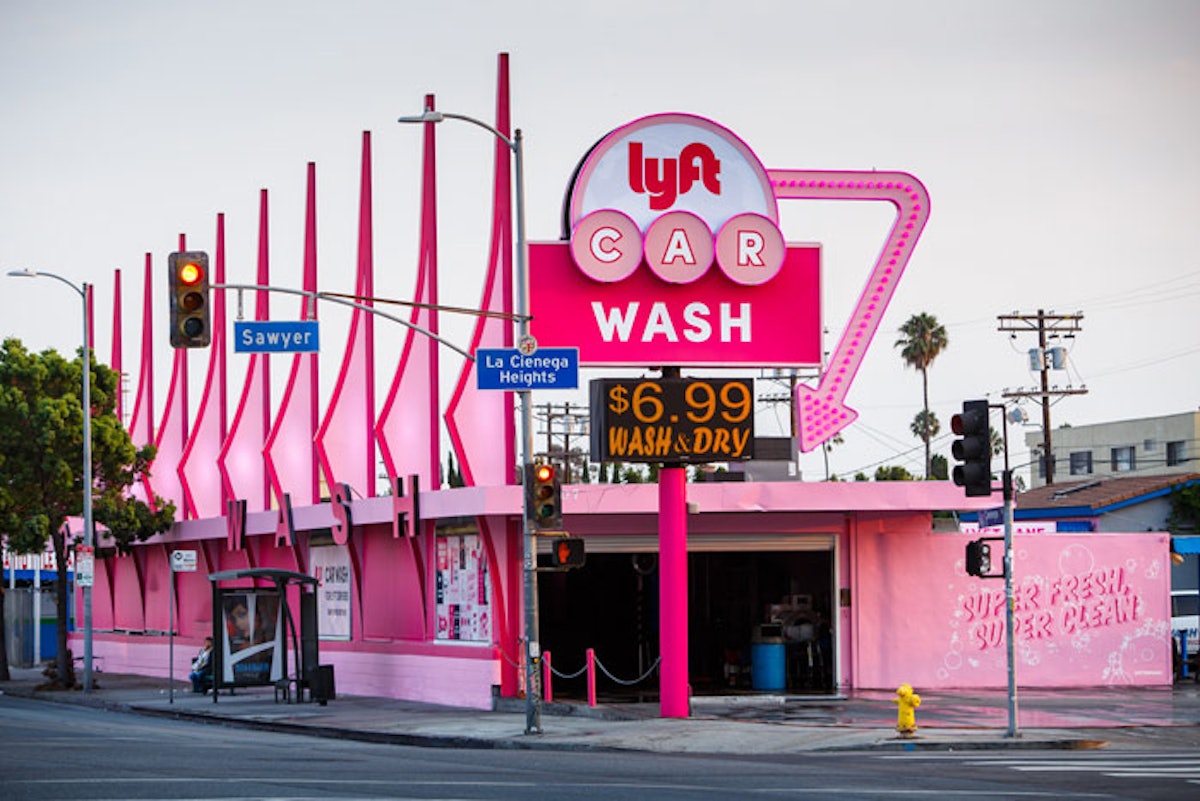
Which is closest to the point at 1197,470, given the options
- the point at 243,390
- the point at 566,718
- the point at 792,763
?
the point at 243,390

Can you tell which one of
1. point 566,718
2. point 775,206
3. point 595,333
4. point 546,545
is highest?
point 775,206

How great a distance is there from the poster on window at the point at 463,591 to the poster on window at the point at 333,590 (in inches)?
196

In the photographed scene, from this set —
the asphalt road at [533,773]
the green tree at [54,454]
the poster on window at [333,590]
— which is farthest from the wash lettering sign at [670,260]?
the green tree at [54,454]

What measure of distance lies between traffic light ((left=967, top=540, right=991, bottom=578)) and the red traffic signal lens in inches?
427

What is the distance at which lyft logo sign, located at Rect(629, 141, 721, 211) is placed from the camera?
31.2 meters

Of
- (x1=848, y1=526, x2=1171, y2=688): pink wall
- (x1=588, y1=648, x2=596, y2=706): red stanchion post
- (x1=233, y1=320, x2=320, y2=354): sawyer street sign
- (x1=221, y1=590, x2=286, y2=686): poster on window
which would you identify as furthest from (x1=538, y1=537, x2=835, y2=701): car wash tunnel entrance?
(x1=233, y1=320, x2=320, y2=354): sawyer street sign

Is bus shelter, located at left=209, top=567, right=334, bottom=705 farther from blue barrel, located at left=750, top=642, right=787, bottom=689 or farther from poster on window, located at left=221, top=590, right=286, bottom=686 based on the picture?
blue barrel, located at left=750, top=642, right=787, bottom=689

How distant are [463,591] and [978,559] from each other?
44.3ft

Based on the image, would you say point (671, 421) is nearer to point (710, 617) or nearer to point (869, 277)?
point (869, 277)

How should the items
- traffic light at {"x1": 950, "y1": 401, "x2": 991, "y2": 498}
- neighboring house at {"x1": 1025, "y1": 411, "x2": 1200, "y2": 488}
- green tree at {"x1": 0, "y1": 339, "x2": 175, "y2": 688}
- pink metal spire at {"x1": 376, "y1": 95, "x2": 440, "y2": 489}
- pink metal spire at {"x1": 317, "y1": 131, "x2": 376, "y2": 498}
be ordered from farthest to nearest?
1. neighboring house at {"x1": 1025, "y1": 411, "x2": 1200, "y2": 488}
2. green tree at {"x1": 0, "y1": 339, "x2": 175, "y2": 688}
3. pink metal spire at {"x1": 317, "y1": 131, "x2": 376, "y2": 498}
4. pink metal spire at {"x1": 376, "y1": 95, "x2": 440, "y2": 489}
5. traffic light at {"x1": 950, "y1": 401, "x2": 991, "y2": 498}

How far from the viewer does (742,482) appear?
33250 mm

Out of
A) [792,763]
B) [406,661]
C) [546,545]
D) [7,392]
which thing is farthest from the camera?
[7,392]

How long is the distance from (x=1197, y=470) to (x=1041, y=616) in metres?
54.8

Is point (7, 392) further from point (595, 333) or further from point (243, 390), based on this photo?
point (595, 333)
